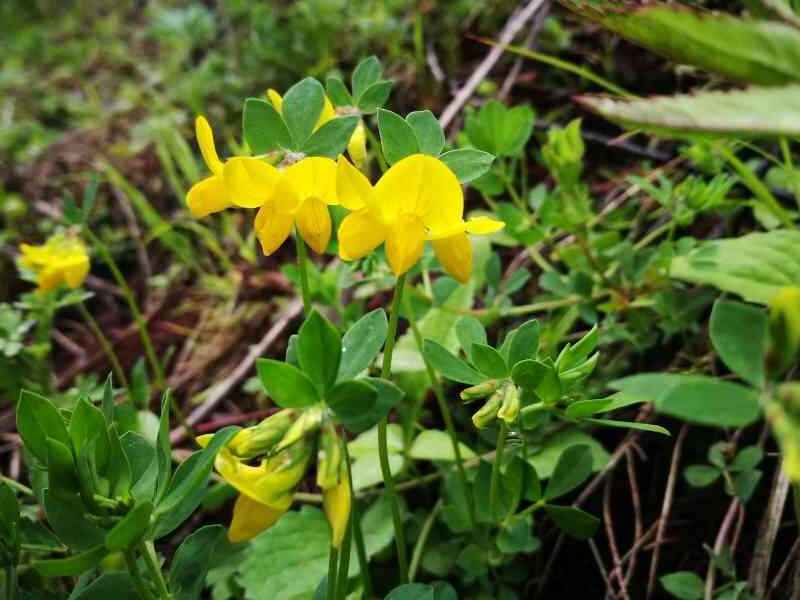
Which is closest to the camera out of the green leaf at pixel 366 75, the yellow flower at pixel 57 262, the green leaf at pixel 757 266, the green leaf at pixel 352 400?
the green leaf at pixel 352 400

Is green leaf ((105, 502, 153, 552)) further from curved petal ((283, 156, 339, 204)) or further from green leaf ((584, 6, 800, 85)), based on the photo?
green leaf ((584, 6, 800, 85))

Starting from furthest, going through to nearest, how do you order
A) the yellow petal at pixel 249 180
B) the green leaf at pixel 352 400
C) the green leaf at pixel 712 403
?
1. the yellow petal at pixel 249 180
2. the green leaf at pixel 352 400
3. the green leaf at pixel 712 403

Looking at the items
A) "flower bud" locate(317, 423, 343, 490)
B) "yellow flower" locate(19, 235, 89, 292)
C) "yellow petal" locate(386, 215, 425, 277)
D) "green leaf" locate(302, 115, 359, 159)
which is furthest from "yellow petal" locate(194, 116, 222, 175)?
"yellow flower" locate(19, 235, 89, 292)

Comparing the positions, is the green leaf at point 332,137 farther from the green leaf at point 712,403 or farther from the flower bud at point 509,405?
the green leaf at point 712,403

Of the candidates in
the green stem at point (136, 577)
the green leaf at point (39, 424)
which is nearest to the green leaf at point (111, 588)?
the green stem at point (136, 577)

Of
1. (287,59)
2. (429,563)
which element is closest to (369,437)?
(429,563)

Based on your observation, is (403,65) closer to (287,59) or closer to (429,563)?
(287,59)
